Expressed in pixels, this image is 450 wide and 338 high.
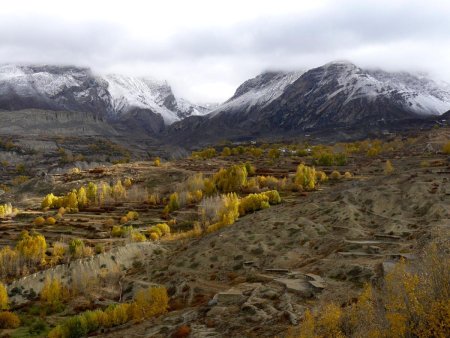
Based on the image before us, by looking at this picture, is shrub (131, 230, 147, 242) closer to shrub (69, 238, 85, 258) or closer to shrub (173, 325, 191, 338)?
shrub (69, 238, 85, 258)

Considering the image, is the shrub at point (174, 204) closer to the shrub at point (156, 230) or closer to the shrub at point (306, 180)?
the shrub at point (156, 230)

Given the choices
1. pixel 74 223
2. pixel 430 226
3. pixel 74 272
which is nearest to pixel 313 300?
pixel 430 226

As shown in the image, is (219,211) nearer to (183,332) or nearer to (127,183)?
(183,332)

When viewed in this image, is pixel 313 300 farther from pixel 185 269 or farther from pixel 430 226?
pixel 185 269

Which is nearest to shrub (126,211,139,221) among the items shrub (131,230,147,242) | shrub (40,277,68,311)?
shrub (131,230,147,242)

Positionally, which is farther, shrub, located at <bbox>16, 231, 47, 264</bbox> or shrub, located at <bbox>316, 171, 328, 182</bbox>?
shrub, located at <bbox>316, 171, 328, 182</bbox>

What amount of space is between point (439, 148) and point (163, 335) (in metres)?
161

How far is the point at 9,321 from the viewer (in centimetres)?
5756

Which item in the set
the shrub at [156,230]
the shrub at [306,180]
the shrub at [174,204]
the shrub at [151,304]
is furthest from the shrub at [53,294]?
the shrub at [306,180]

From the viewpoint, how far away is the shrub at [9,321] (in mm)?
57062

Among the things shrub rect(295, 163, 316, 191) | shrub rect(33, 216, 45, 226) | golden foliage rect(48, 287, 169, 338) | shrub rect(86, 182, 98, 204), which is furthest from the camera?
shrub rect(86, 182, 98, 204)

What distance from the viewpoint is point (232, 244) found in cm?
5756

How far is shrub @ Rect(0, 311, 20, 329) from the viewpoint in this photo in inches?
2247

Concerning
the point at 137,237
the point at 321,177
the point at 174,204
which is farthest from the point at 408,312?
the point at 321,177
